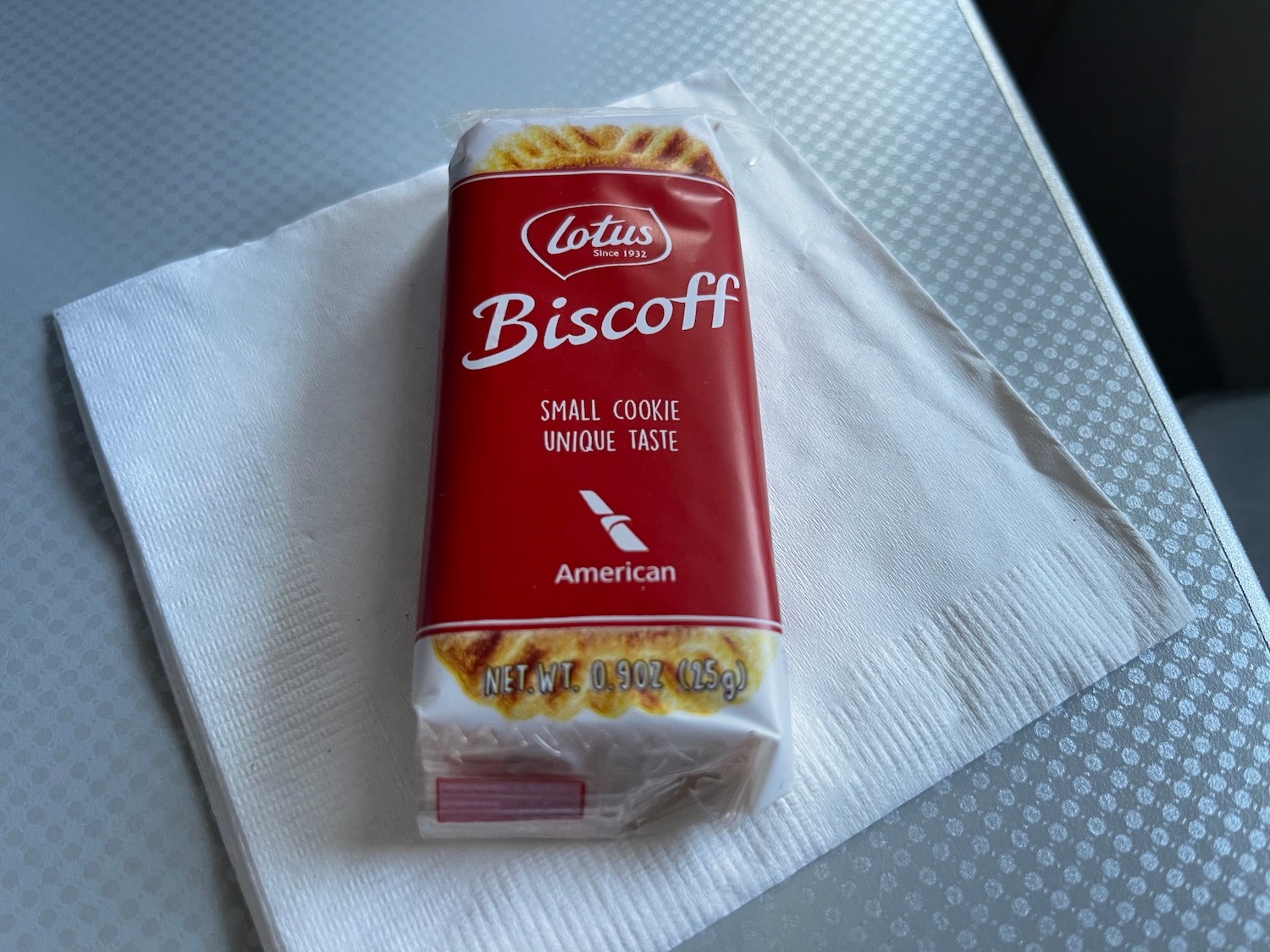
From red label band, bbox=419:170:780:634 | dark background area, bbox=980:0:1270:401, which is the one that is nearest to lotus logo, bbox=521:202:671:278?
red label band, bbox=419:170:780:634

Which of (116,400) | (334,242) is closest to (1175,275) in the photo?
(334,242)

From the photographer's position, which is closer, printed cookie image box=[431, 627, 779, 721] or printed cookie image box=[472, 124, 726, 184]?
printed cookie image box=[431, 627, 779, 721]

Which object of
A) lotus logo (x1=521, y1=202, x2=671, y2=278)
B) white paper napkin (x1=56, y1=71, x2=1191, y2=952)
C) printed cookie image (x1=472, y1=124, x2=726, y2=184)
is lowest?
white paper napkin (x1=56, y1=71, x2=1191, y2=952)

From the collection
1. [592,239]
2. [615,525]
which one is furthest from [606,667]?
[592,239]

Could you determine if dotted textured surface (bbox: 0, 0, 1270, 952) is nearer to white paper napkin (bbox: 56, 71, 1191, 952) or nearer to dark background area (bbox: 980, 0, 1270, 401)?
white paper napkin (bbox: 56, 71, 1191, 952)

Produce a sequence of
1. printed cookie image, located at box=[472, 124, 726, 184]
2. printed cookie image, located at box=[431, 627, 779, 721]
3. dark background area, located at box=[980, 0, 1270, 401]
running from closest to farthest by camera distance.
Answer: printed cookie image, located at box=[431, 627, 779, 721]
printed cookie image, located at box=[472, 124, 726, 184]
dark background area, located at box=[980, 0, 1270, 401]

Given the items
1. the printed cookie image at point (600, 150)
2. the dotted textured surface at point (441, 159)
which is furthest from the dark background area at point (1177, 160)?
the printed cookie image at point (600, 150)

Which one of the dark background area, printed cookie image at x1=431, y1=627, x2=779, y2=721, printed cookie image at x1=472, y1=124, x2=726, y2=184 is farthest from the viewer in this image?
the dark background area

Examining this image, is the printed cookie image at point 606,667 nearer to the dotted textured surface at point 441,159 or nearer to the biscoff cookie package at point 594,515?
the biscoff cookie package at point 594,515
